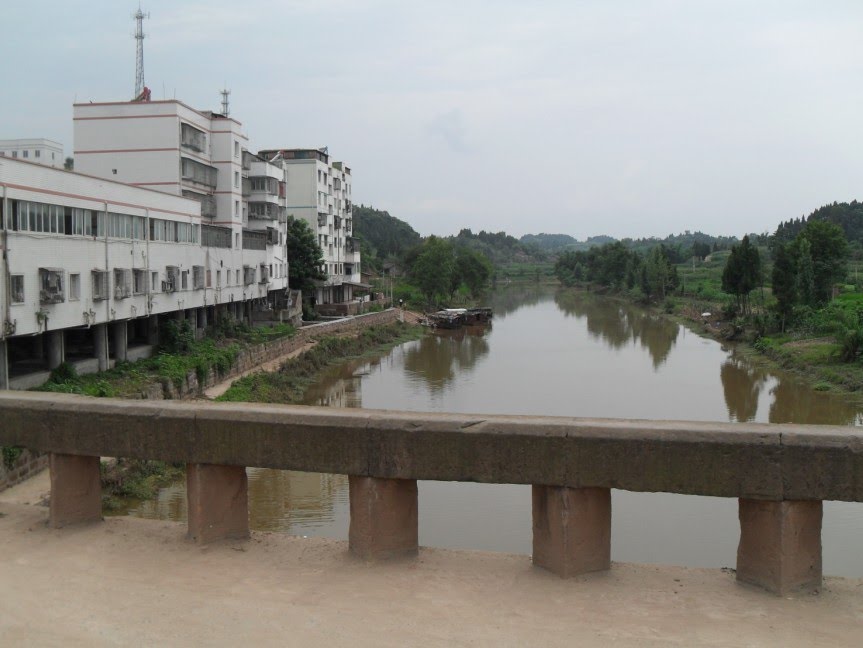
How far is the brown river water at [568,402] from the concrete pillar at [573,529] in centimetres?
752

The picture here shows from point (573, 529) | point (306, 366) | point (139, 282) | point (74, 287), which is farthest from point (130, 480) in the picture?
point (306, 366)

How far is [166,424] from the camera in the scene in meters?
4.73

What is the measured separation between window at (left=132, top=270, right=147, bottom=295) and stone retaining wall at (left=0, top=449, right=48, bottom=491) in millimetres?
9030

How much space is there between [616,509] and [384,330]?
31.5 meters

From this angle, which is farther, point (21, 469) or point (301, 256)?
point (301, 256)

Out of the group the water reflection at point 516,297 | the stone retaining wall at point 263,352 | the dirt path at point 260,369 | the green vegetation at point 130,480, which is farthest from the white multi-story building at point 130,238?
the water reflection at point 516,297

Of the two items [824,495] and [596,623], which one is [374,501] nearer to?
[596,623]

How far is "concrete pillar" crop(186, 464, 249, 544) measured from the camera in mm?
4719

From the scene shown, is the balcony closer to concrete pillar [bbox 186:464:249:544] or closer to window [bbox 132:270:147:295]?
window [bbox 132:270:147:295]

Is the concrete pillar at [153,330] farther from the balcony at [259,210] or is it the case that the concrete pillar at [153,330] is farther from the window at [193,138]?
the balcony at [259,210]

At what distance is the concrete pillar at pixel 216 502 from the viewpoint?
4719 millimetres

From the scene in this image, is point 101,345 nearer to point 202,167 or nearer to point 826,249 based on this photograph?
point 202,167

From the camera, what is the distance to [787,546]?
4066 mm

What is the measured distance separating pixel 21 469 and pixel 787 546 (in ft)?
39.0
